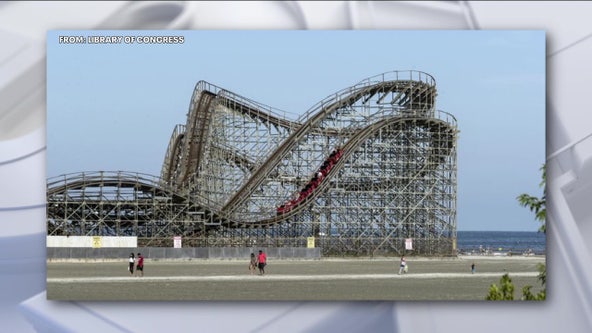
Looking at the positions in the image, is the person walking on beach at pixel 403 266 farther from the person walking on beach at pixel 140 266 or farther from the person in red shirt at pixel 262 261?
the person walking on beach at pixel 140 266

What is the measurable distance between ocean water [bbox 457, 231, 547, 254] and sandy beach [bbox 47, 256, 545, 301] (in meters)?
0.24

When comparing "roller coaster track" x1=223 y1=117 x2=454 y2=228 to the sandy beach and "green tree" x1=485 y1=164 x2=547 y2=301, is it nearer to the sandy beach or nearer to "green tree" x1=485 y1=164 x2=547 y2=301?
the sandy beach

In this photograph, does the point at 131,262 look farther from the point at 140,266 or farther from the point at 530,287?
the point at 530,287

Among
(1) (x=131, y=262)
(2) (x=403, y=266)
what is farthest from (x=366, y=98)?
(1) (x=131, y=262)

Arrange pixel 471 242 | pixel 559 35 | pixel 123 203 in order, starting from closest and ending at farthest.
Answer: pixel 559 35 → pixel 471 242 → pixel 123 203

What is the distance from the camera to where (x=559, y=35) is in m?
15.2

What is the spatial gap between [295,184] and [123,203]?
120 inches

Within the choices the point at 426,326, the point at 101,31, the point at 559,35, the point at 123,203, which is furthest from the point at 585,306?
the point at 123,203

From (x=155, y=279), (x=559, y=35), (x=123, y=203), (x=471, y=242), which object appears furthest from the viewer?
(x=123, y=203)

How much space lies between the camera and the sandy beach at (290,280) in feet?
51.0

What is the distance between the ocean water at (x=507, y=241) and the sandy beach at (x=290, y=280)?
24 cm

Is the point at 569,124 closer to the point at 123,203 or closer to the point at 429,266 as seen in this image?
the point at 429,266

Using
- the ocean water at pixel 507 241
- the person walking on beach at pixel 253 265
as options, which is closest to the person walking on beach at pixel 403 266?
the ocean water at pixel 507 241

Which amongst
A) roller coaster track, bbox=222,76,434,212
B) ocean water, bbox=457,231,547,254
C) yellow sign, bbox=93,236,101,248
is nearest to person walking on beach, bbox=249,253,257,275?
roller coaster track, bbox=222,76,434,212
